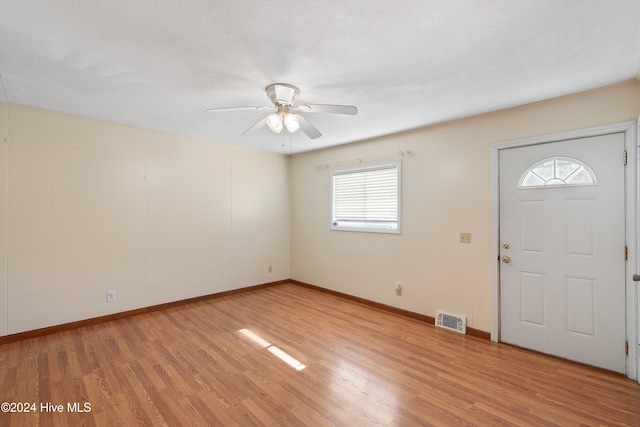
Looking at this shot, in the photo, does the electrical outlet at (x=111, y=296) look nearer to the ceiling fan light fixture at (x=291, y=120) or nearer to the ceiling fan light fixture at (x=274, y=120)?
the ceiling fan light fixture at (x=274, y=120)

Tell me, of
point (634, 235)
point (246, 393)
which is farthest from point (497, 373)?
point (246, 393)

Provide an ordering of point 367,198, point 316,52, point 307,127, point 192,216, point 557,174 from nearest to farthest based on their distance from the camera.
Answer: point 316,52, point 307,127, point 557,174, point 192,216, point 367,198

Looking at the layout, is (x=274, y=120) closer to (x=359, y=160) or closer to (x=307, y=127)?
(x=307, y=127)

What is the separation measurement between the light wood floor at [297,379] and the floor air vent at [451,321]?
4.3 inches

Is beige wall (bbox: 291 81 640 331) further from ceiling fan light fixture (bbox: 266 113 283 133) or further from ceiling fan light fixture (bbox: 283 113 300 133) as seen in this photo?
ceiling fan light fixture (bbox: 266 113 283 133)

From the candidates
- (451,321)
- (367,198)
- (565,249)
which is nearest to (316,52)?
(367,198)

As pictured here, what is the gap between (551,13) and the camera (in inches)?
60.1

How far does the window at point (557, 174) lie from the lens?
2533 mm

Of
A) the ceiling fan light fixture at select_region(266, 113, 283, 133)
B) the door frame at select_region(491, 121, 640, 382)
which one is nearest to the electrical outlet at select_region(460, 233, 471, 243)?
the door frame at select_region(491, 121, 640, 382)

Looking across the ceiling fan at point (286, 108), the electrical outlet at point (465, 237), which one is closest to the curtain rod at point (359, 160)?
the electrical outlet at point (465, 237)

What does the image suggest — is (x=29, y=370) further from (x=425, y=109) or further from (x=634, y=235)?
(x=634, y=235)

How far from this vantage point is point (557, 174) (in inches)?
105

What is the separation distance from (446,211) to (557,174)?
108 cm

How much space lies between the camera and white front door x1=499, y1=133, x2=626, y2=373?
2400mm
